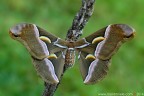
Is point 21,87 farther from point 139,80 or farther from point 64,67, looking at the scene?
point 64,67

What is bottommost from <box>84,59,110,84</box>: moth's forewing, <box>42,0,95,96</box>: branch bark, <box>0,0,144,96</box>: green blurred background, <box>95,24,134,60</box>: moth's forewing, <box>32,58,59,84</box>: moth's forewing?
<box>0,0,144,96</box>: green blurred background

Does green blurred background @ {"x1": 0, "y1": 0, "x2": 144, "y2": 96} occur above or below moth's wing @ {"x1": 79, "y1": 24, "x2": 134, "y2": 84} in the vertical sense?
below

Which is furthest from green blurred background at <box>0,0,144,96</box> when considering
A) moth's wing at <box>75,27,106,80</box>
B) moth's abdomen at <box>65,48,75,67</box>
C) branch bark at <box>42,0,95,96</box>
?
branch bark at <box>42,0,95,96</box>

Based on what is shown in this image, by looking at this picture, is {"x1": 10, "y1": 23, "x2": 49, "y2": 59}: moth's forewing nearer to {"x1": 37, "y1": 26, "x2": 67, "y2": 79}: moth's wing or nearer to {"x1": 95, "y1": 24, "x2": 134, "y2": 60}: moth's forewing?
{"x1": 37, "y1": 26, "x2": 67, "y2": 79}: moth's wing

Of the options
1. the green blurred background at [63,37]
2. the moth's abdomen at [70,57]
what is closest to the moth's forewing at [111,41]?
the moth's abdomen at [70,57]

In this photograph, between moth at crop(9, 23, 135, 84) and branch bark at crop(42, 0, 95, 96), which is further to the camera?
moth at crop(9, 23, 135, 84)

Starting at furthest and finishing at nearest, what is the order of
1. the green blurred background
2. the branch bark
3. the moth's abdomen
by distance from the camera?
the green blurred background < the moth's abdomen < the branch bark

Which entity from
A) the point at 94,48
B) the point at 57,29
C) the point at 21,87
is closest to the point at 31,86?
the point at 21,87
